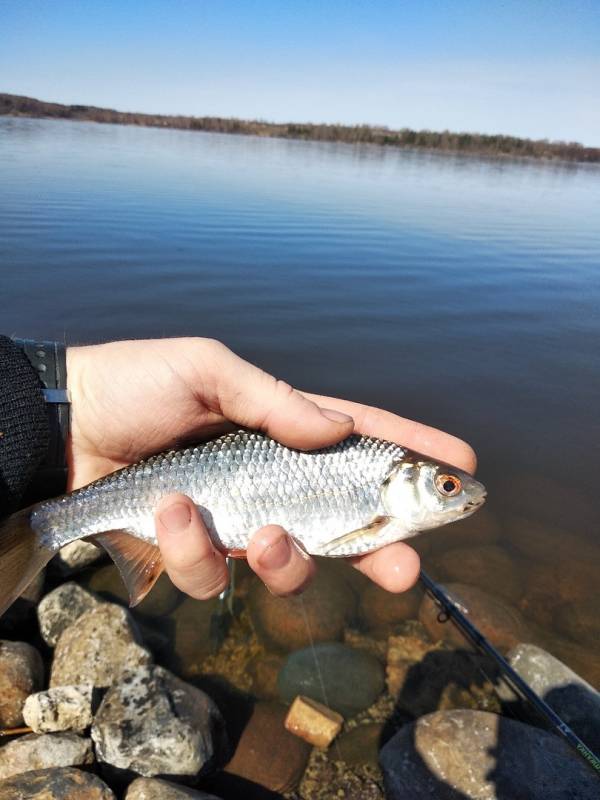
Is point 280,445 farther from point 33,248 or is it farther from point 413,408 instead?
point 33,248

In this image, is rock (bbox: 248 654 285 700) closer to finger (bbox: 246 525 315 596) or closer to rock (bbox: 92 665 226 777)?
rock (bbox: 92 665 226 777)

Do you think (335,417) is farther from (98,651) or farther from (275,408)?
(98,651)

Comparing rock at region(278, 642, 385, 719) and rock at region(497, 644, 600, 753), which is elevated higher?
rock at region(497, 644, 600, 753)

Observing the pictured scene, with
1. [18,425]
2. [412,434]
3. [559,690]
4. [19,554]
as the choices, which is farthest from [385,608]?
[18,425]

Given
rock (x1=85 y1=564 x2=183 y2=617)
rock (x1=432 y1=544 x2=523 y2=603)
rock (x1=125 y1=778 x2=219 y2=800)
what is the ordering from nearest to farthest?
rock (x1=125 y1=778 x2=219 y2=800) → rock (x1=85 y1=564 x2=183 y2=617) → rock (x1=432 y1=544 x2=523 y2=603)

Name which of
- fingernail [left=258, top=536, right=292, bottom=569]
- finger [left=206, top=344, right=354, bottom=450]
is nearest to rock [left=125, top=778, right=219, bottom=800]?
fingernail [left=258, top=536, right=292, bottom=569]

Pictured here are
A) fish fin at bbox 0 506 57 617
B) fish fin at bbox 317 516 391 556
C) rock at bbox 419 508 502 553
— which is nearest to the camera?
fish fin at bbox 0 506 57 617

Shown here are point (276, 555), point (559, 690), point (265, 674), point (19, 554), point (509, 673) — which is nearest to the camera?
point (19, 554)
